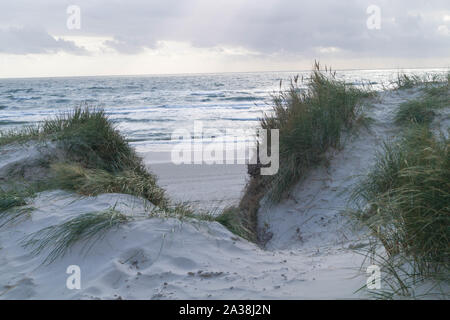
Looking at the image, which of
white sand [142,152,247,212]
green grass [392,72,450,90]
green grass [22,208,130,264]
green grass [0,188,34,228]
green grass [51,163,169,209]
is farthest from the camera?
white sand [142,152,247,212]

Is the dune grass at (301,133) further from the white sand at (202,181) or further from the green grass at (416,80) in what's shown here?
the green grass at (416,80)

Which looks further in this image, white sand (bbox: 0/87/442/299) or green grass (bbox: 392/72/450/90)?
green grass (bbox: 392/72/450/90)

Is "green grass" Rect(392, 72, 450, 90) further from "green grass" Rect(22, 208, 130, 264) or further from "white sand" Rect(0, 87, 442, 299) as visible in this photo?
"green grass" Rect(22, 208, 130, 264)

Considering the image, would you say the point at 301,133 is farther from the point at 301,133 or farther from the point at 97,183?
the point at 97,183

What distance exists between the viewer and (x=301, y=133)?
5.21 metres

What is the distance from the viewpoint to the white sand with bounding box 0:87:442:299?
8.82 ft

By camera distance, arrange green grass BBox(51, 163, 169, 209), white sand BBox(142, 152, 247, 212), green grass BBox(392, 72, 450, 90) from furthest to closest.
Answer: white sand BBox(142, 152, 247, 212)
green grass BBox(392, 72, 450, 90)
green grass BBox(51, 163, 169, 209)

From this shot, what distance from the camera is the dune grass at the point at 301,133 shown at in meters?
5.25

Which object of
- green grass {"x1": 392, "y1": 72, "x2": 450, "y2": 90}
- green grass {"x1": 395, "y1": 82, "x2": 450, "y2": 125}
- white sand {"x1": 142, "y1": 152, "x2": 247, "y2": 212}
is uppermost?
green grass {"x1": 392, "y1": 72, "x2": 450, "y2": 90}

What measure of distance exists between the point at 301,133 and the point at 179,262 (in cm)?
272

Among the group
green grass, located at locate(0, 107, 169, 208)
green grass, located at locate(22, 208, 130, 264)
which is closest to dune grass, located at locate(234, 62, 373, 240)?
green grass, located at locate(0, 107, 169, 208)
